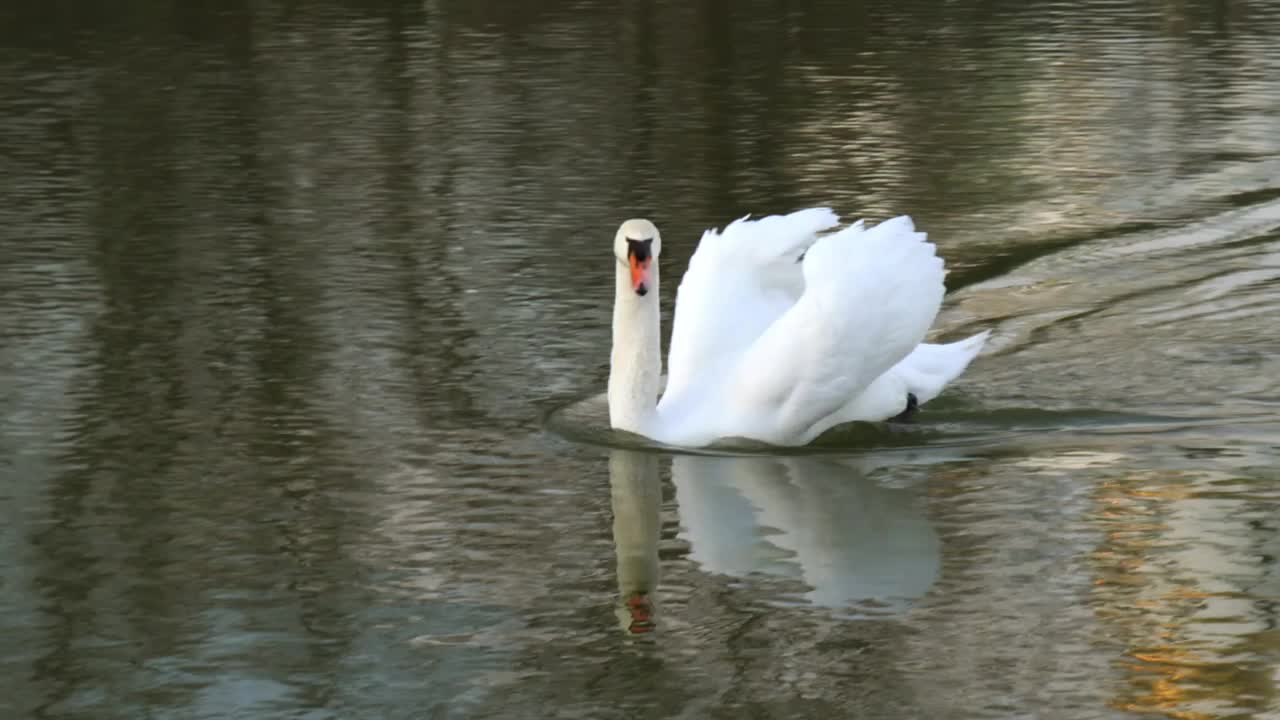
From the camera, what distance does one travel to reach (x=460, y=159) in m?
16.1

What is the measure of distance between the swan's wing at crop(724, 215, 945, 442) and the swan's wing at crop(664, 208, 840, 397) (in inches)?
12.4

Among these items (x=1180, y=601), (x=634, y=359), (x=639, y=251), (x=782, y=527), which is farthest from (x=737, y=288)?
(x=1180, y=601)

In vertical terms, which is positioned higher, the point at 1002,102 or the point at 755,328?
the point at 755,328

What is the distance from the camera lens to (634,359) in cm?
895

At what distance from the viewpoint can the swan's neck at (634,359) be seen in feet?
29.2

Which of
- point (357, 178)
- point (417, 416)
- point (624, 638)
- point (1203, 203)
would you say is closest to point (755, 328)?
point (417, 416)

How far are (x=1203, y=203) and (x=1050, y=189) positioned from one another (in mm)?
1025

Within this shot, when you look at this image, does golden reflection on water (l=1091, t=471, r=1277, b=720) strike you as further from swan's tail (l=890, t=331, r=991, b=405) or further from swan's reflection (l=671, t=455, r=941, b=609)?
swan's tail (l=890, t=331, r=991, b=405)

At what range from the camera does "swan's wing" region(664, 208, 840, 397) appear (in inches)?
366

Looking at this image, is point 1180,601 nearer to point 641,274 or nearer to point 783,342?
point 783,342

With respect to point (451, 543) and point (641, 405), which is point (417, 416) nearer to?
point (641, 405)

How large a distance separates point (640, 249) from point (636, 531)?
1246 millimetres

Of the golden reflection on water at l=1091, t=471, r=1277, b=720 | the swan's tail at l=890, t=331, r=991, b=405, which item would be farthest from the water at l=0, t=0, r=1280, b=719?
the swan's tail at l=890, t=331, r=991, b=405

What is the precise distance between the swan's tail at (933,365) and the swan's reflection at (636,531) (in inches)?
43.7
